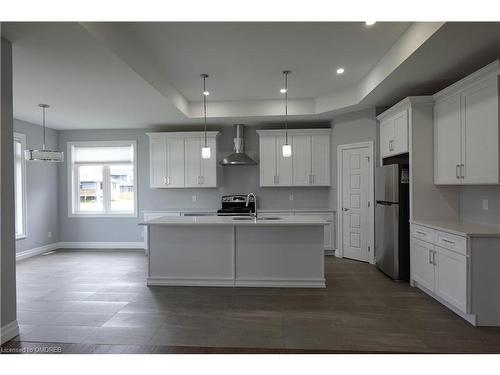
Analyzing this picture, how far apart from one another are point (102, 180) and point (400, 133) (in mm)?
5955

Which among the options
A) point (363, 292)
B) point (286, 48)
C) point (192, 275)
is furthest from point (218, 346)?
point (286, 48)

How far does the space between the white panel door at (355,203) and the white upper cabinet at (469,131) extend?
1.45 metres

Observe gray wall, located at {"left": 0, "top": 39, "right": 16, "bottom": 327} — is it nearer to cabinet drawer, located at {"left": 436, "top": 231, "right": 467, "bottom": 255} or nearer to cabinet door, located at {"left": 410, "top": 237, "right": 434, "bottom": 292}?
cabinet drawer, located at {"left": 436, "top": 231, "right": 467, "bottom": 255}

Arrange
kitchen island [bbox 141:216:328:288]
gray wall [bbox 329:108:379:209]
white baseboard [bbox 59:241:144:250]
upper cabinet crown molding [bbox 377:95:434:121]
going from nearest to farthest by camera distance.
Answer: upper cabinet crown molding [bbox 377:95:434:121]
kitchen island [bbox 141:216:328:288]
gray wall [bbox 329:108:379:209]
white baseboard [bbox 59:241:144:250]

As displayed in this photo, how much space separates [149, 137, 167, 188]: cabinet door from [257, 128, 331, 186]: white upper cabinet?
6.46 feet

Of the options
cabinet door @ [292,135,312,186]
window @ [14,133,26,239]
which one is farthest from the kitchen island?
window @ [14,133,26,239]

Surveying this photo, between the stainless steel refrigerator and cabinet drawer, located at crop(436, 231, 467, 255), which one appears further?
the stainless steel refrigerator

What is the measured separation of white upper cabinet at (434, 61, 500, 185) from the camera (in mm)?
2865

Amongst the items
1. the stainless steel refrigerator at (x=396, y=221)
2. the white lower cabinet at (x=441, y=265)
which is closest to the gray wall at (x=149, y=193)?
the stainless steel refrigerator at (x=396, y=221)

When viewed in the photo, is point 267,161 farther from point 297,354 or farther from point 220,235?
point 297,354

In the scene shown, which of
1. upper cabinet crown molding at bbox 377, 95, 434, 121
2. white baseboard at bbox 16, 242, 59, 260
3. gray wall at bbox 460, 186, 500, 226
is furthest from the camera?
white baseboard at bbox 16, 242, 59, 260

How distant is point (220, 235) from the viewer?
4.01m

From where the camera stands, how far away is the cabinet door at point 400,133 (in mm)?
4020

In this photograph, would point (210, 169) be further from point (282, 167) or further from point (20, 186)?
point (20, 186)
